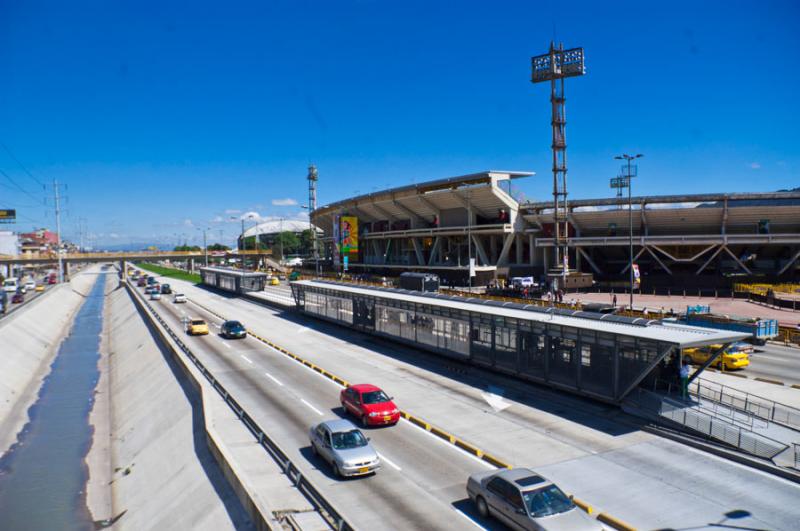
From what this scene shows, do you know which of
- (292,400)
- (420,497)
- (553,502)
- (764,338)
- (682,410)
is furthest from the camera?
(764,338)

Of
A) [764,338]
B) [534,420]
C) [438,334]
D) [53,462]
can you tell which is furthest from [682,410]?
[53,462]

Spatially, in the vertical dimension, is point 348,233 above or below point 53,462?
above

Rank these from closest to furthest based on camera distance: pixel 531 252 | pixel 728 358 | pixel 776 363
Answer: pixel 728 358
pixel 776 363
pixel 531 252

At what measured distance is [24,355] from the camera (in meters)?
56.2

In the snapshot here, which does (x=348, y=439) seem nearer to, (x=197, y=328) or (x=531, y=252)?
(x=197, y=328)

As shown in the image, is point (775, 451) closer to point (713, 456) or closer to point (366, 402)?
point (713, 456)

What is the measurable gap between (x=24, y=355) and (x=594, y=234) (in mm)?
71156

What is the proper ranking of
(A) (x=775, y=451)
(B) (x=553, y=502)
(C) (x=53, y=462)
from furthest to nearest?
(C) (x=53, y=462), (A) (x=775, y=451), (B) (x=553, y=502)

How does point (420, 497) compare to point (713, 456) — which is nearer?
point (420, 497)

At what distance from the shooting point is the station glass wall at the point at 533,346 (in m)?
22.1

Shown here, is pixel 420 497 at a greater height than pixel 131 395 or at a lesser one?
greater

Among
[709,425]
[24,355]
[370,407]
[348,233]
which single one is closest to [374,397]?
[370,407]

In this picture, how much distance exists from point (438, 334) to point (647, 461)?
1727cm

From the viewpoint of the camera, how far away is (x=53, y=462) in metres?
32.1
